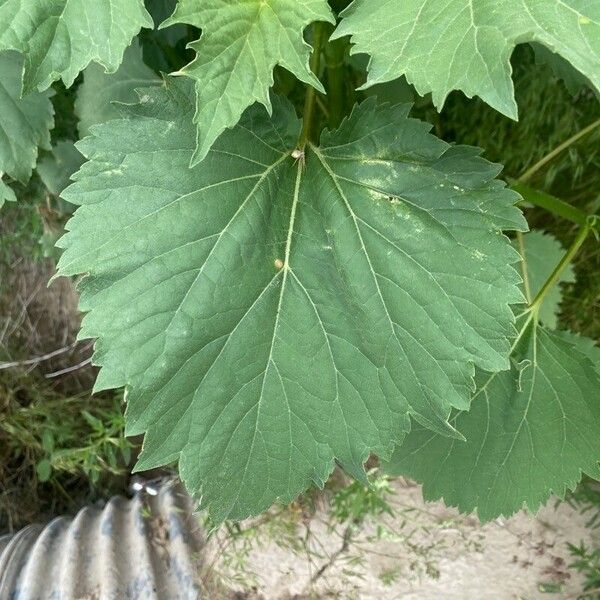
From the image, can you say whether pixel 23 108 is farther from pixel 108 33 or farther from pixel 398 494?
pixel 398 494

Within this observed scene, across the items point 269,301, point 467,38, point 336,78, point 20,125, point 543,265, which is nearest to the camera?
point 467,38

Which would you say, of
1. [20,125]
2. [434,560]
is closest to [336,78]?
[20,125]

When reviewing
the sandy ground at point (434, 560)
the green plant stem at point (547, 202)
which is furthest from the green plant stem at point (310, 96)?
the sandy ground at point (434, 560)

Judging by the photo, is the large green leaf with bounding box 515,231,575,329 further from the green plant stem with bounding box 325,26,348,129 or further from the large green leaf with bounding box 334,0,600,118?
the large green leaf with bounding box 334,0,600,118

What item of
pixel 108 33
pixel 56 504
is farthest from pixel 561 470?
pixel 56 504

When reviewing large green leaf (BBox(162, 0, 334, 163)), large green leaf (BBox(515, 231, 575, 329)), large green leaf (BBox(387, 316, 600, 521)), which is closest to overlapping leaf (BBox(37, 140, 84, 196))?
large green leaf (BBox(162, 0, 334, 163))

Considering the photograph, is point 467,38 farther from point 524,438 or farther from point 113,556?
point 113,556

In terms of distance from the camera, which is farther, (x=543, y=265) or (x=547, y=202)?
(x=543, y=265)

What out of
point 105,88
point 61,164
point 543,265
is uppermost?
point 105,88

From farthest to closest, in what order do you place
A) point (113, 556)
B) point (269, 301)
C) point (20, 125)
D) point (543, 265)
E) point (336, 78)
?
point (113, 556) < point (543, 265) < point (336, 78) < point (20, 125) < point (269, 301)
